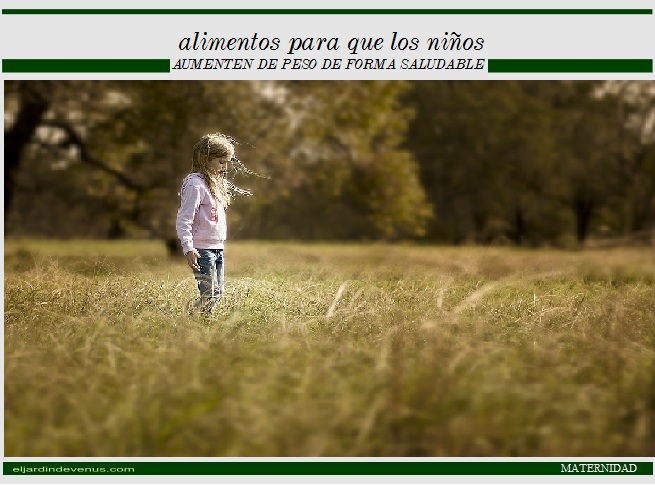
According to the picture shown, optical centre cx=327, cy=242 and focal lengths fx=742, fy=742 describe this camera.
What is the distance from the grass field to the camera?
320 cm

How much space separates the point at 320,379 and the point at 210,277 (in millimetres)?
2212

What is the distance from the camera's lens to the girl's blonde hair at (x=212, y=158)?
633 cm
